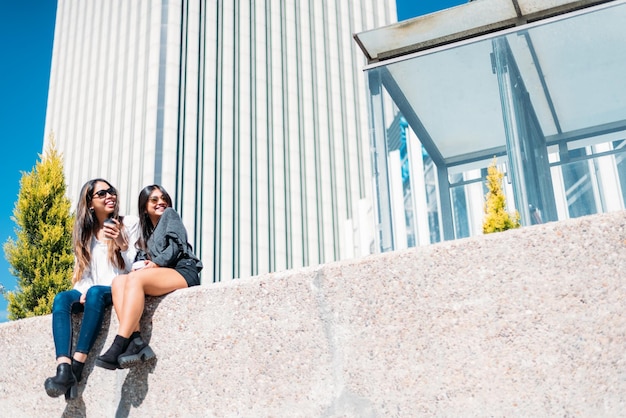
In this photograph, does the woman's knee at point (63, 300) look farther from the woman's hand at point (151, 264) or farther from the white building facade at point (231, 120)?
the white building facade at point (231, 120)

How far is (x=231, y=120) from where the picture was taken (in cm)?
3344

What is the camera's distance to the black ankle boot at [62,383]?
3066 millimetres

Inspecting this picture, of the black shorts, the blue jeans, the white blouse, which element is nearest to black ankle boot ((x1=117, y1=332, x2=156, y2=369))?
the blue jeans

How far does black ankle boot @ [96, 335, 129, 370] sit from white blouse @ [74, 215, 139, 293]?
0.85 m

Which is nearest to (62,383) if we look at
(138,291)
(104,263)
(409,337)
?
(138,291)

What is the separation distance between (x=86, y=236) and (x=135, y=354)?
1277 mm

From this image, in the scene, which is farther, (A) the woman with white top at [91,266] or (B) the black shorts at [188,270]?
(B) the black shorts at [188,270]

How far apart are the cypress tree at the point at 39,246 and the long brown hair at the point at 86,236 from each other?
7.20m

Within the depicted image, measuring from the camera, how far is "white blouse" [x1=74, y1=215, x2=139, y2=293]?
379cm

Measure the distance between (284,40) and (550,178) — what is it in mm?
31985

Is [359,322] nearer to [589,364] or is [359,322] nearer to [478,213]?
[589,364]

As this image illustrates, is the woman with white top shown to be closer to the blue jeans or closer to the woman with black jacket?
the blue jeans

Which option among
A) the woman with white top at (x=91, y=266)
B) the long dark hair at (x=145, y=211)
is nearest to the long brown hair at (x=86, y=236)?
the woman with white top at (x=91, y=266)

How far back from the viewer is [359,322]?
8.50 ft
